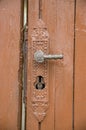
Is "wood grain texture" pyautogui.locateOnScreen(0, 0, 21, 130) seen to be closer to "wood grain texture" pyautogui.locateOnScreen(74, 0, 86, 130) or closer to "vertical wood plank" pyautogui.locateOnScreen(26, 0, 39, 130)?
"vertical wood plank" pyautogui.locateOnScreen(26, 0, 39, 130)

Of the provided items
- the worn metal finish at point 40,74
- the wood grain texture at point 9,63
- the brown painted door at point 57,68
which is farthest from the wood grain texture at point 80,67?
the wood grain texture at point 9,63

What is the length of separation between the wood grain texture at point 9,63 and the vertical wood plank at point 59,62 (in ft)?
0.40

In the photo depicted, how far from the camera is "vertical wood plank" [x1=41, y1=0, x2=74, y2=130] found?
1547 mm

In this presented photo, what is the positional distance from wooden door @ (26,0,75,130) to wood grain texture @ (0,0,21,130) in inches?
2.0

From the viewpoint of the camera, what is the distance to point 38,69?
5.07 ft

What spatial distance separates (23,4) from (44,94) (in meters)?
0.38

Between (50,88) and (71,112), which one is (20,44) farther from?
(71,112)

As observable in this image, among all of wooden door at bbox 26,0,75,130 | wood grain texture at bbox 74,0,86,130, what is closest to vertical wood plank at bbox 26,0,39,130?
wooden door at bbox 26,0,75,130

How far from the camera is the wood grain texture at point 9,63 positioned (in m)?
1.56

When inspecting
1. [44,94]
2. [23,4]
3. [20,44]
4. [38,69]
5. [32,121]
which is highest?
[23,4]

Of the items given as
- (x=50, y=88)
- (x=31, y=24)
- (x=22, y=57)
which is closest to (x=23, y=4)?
(x=31, y=24)

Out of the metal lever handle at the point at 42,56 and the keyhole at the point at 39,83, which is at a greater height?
the metal lever handle at the point at 42,56

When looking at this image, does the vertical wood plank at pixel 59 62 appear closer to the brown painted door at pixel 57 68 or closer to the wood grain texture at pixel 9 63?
the brown painted door at pixel 57 68

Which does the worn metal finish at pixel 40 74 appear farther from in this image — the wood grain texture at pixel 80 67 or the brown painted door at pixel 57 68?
the wood grain texture at pixel 80 67
